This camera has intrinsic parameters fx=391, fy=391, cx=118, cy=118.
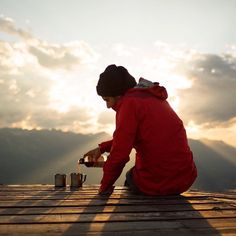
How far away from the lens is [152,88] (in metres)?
5.96

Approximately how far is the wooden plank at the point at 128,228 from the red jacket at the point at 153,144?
1908 mm

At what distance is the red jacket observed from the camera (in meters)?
5.57

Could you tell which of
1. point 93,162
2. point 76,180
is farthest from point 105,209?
point 76,180

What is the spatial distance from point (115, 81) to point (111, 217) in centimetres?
277

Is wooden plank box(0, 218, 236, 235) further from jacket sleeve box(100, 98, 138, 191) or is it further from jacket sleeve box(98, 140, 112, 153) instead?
jacket sleeve box(98, 140, 112, 153)

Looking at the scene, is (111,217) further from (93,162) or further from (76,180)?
(76,180)

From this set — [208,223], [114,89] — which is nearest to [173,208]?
[208,223]

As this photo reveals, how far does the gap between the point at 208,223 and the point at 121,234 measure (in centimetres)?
95

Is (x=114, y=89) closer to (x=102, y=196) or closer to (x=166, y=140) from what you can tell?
(x=166, y=140)

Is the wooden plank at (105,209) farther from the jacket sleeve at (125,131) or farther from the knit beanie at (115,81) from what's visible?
the knit beanie at (115,81)

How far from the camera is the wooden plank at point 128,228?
3232mm

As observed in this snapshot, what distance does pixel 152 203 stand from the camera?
16.3ft

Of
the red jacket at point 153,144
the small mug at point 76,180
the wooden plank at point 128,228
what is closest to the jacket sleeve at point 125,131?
the red jacket at point 153,144

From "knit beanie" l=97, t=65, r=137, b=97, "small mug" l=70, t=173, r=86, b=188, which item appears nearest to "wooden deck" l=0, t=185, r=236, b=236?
"knit beanie" l=97, t=65, r=137, b=97
